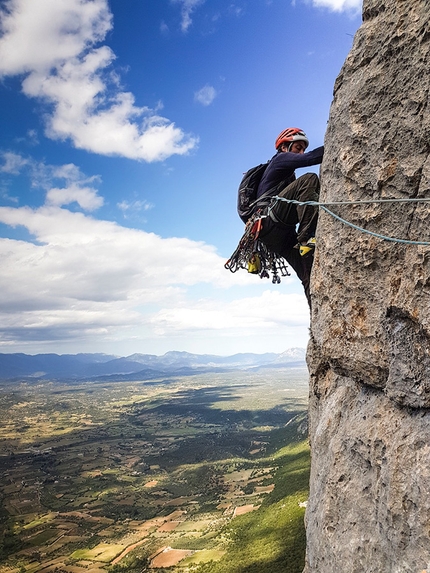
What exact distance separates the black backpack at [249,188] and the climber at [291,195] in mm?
164

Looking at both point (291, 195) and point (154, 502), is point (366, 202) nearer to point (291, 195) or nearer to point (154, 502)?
point (291, 195)

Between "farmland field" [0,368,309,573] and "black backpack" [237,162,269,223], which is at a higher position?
"black backpack" [237,162,269,223]

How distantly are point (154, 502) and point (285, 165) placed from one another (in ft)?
358

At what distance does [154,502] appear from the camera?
97.8 m

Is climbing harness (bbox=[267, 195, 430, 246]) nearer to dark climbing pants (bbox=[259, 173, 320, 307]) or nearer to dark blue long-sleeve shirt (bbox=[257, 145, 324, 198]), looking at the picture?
dark climbing pants (bbox=[259, 173, 320, 307])

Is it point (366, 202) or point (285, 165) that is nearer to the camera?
point (366, 202)

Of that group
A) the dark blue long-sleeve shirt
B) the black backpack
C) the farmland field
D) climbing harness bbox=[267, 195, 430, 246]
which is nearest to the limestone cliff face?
climbing harness bbox=[267, 195, 430, 246]

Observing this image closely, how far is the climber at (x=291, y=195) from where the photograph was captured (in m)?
5.29

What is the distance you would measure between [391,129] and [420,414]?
271cm

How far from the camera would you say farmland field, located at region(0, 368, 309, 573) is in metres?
64.9

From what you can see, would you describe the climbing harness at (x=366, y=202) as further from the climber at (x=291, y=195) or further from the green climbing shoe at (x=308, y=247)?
the green climbing shoe at (x=308, y=247)

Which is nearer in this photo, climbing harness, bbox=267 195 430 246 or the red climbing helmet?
climbing harness, bbox=267 195 430 246

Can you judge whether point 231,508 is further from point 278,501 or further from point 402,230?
point 402,230

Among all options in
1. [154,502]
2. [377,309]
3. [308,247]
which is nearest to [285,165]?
[308,247]
